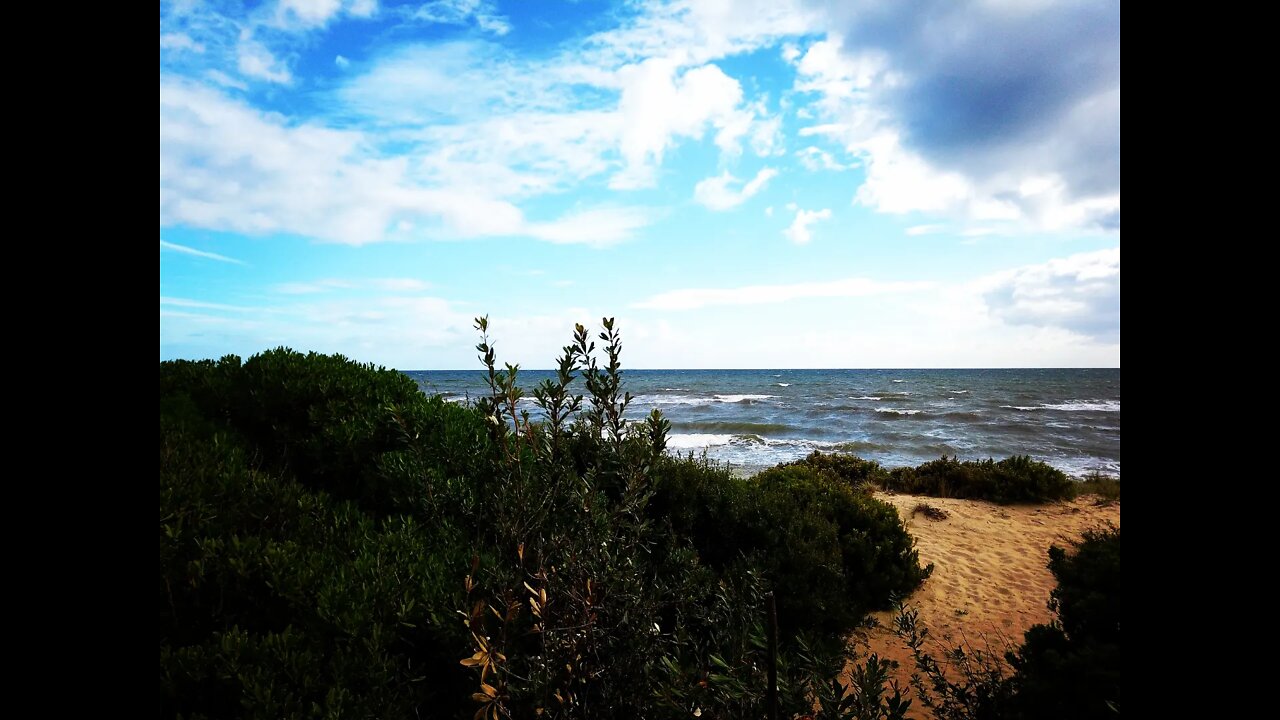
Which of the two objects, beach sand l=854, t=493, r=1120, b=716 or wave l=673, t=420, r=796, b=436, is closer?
beach sand l=854, t=493, r=1120, b=716

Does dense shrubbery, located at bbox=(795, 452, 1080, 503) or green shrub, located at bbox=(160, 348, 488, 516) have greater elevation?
green shrub, located at bbox=(160, 348, 488, 516)

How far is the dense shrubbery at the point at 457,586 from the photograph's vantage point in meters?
2.22

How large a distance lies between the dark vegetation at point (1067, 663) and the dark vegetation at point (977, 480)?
8821 millimetres

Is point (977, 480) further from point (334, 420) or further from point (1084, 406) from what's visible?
point (1084, 406)

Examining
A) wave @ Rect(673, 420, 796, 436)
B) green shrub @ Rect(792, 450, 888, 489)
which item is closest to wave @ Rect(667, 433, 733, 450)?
wave @ Rect(673, 420, 796, 436)

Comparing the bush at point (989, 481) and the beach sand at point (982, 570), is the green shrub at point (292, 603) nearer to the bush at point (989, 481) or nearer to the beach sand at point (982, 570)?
the beach sand at point (982, 570)

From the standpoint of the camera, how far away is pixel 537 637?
284 cm

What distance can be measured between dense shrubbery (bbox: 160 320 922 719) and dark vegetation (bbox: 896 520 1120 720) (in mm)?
1020

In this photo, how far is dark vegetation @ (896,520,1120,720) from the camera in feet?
9.14

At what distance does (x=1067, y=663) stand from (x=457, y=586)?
3187mm

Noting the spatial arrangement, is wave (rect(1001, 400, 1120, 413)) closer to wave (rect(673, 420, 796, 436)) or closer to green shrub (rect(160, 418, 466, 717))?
wave (rect(673, 420, 796, 436))
